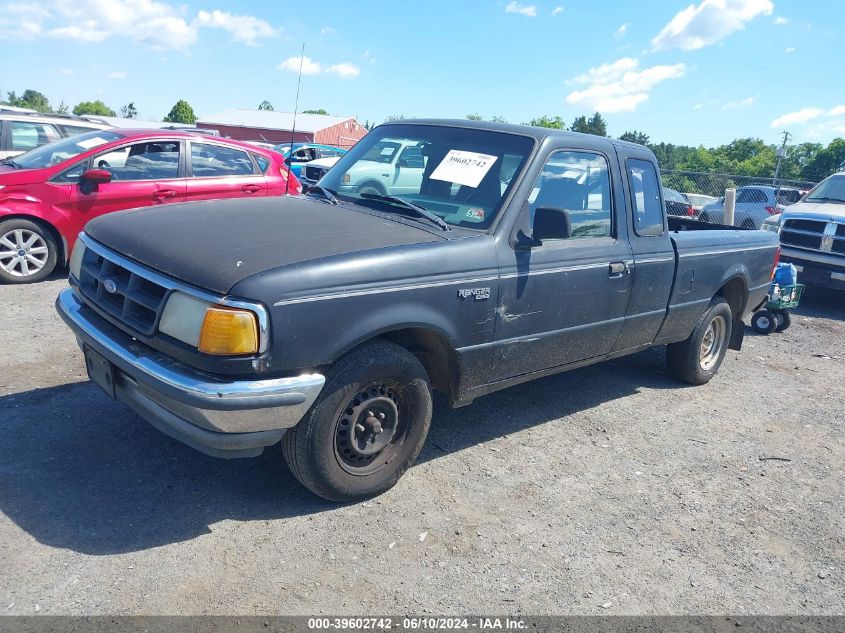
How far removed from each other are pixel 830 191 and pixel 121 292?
11516 millimetres

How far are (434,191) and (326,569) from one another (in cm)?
229

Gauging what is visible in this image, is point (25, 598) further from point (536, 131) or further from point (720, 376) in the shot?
point (720, 376)

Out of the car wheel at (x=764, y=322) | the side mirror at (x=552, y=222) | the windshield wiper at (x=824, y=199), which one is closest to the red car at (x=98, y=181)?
the side mirror at (x=552, y=222)

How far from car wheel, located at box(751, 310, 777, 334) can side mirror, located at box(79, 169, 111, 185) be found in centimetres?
766

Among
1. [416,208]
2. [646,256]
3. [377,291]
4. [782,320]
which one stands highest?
[416,208]

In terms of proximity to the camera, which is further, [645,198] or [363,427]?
[645,198]

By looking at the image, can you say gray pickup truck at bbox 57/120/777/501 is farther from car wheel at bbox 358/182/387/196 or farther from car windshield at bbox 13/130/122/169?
car windshield at bbox 13/130/122/169

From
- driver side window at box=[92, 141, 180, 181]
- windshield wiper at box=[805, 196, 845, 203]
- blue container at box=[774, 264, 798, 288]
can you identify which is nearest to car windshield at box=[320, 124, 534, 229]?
driver side window at box=[92, 141, 180, 181]

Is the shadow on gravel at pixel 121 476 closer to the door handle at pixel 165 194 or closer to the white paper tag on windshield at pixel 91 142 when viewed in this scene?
the door handle at pixel 165 194

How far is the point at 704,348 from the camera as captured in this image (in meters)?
6.30

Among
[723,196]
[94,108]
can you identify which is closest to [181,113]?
[94,108]

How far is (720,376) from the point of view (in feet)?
21.9

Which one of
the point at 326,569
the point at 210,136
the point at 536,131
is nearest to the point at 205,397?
the point at 326,569

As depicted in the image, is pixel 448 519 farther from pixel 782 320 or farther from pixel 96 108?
pixel 96 108
